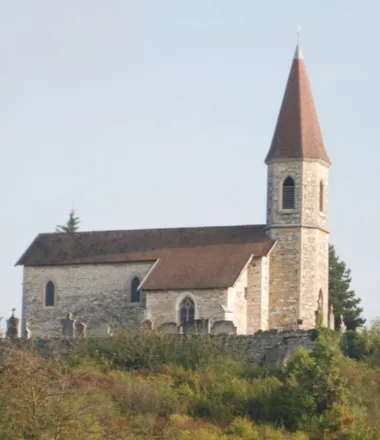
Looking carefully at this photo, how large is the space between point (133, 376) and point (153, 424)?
5.23 meters

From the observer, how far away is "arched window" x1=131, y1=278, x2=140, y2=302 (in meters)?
71.3

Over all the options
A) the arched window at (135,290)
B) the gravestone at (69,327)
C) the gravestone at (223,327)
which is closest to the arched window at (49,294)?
the arched window at (135,290)

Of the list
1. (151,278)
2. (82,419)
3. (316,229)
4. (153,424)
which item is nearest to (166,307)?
(151,278)

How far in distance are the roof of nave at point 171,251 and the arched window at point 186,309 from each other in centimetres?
61

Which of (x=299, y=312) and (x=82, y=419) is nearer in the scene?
(x=82, y=419)

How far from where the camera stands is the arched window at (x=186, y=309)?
68938mm

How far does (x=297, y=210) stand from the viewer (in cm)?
7088

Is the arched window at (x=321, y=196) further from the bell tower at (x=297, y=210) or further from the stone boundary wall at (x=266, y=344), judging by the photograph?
the stone boundary wall at (x=266, y=344)

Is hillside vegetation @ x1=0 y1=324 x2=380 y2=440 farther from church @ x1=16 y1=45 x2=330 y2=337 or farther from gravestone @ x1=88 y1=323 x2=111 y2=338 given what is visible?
church @ x1=16 y1=45 x2=330 y2=337

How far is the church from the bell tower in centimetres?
4

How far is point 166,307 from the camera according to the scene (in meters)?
69.6

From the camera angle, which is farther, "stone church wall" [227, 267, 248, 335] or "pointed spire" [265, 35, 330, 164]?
"pointed spire" [265, 35, 330, 164]

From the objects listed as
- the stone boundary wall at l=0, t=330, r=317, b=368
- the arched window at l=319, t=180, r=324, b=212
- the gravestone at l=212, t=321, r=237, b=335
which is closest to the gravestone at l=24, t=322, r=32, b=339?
the stone boundary wall at l=0, t=330, r=317, b=368

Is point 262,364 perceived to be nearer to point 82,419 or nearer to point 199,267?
point 199,267
